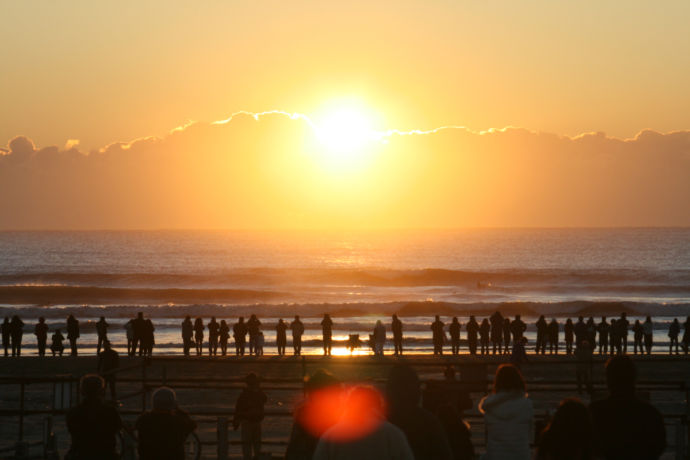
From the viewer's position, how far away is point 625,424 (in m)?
5.95

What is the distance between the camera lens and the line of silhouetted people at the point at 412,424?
503 cm

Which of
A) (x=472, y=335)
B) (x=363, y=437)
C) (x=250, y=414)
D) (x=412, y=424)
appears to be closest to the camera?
(x=363, y=437)

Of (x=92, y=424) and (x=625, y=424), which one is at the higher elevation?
(x=625, y=424)

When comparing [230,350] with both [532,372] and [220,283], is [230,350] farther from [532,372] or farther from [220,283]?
[220,283]

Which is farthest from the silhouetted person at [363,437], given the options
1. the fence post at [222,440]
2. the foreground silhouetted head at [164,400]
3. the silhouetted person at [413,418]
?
the fence post at [222,440]

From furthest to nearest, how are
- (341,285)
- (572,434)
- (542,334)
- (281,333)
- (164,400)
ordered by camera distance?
(341,285), (542,334), (281,333), (164,400), (572,434)

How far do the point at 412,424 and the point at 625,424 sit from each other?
1431mm

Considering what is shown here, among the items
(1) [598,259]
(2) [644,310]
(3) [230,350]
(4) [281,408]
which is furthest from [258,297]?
(1) [598,259]

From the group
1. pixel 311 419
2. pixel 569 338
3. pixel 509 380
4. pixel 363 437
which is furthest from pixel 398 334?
pixel 363 437

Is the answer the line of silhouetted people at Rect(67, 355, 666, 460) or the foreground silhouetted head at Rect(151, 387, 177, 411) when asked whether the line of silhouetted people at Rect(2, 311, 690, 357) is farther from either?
the foreground silhouetted head at Rect(151, 387, 177, 411)

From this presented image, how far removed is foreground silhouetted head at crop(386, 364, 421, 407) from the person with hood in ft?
2.98

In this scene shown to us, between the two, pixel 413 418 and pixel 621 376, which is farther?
pixel 621 376

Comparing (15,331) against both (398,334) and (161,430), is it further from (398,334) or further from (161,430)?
(161,430)

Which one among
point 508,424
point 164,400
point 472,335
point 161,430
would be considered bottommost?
point 472,335
